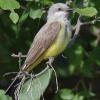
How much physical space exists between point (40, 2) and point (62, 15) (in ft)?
0.82

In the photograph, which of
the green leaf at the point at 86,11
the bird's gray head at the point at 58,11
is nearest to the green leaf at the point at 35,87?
the green leaf at the point at 86,11

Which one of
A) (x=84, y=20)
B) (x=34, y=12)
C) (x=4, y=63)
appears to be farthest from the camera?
(x=4, y=63)

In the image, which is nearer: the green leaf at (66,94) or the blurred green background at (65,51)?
the blurred green background at (65,51)

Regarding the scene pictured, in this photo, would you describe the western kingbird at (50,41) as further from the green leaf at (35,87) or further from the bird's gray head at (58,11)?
the green leaf at (35,87)

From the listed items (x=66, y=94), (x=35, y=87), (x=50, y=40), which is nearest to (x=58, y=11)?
(x=50, y=40)

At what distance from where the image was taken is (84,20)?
476 cm

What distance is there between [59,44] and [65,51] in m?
0.60

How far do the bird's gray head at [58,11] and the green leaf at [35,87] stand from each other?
2.25 ft

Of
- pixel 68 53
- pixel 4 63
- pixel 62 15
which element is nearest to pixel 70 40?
pixel 62 15

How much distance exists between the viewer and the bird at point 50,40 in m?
4.38

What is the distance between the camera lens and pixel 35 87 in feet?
12.9

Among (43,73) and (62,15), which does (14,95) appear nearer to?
(43,73)

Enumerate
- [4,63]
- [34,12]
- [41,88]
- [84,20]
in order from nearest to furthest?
[41,88], [34,12], [84,20], [4,63]

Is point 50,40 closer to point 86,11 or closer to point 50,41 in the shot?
point 50,41
